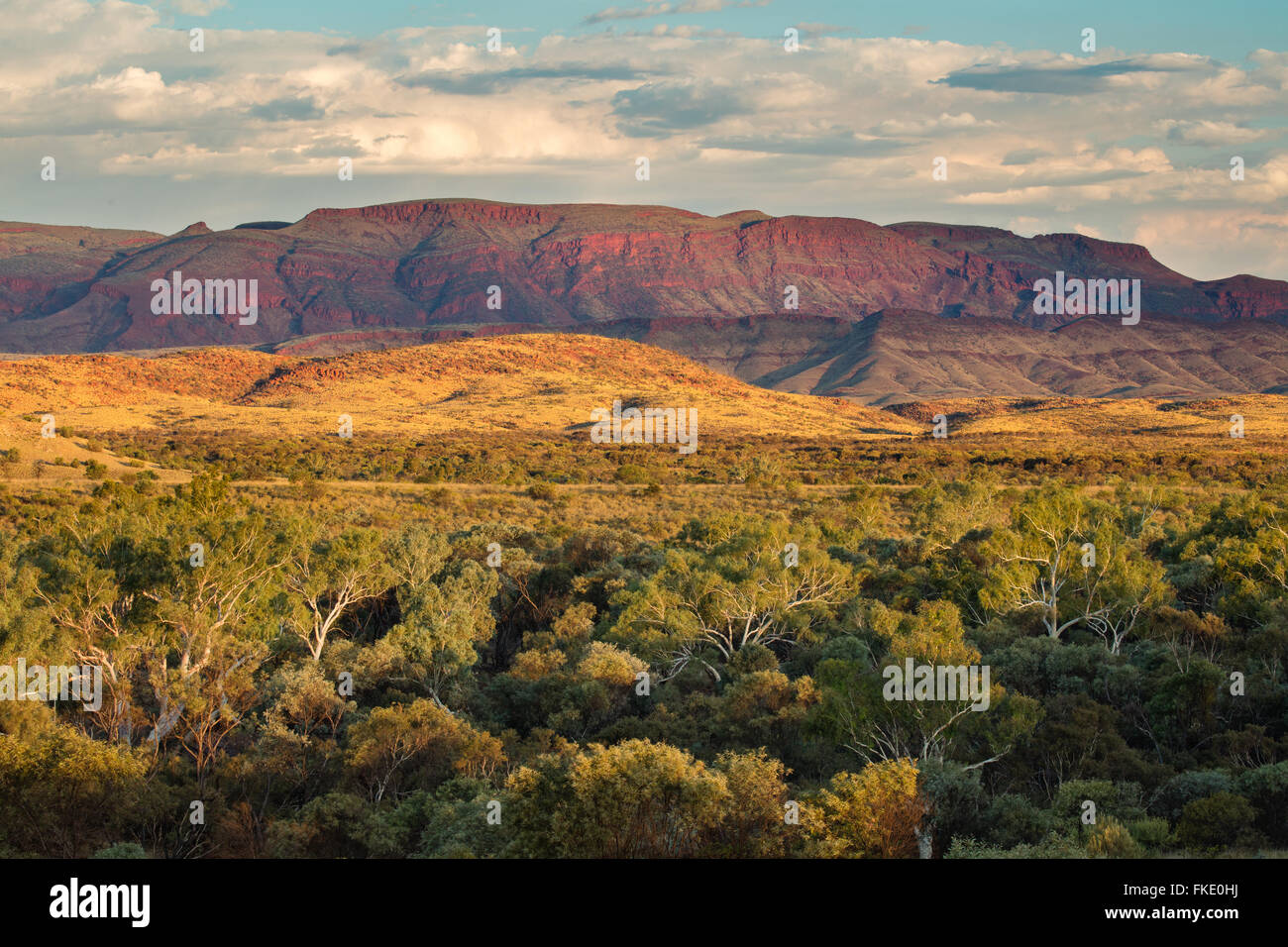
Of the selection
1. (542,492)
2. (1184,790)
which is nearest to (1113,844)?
(1184,790)

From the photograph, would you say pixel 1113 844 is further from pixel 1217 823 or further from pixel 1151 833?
pixel 1217 823

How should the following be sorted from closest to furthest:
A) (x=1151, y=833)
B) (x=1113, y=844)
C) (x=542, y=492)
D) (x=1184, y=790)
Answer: (x=1113, y=844) < (x=1151, y=833) < (x=1184, y=790) < (x=542, y=492)

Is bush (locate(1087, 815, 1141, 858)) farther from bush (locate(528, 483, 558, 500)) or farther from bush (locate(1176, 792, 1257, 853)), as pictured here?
bush (locate(528, 483, 558, 500))

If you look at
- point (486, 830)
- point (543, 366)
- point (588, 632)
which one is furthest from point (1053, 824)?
point (543, 366)

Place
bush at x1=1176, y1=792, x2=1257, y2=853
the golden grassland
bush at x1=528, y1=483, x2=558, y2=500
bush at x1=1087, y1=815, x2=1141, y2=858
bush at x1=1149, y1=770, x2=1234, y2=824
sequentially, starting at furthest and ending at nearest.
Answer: the golden grassland < bush at x1=528, y1=483, x2=558, y2=500 < bush at x1=1149, y1=770, x2=1234, y2=824 < bush at x1=1176, y1=792, x2=1257, y2=853 < bush at x1=1087, y1=815, x2=1141, y2=858

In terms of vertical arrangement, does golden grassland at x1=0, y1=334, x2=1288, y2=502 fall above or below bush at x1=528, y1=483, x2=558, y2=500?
above

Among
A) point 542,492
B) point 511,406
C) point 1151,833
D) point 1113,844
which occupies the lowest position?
point 1151,833

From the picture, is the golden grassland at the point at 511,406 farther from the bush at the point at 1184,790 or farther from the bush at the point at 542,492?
the bush at the point at 1184,790

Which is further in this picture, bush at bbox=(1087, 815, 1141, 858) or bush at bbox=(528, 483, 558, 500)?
bush at bbox=(528, 483, 558, 500)

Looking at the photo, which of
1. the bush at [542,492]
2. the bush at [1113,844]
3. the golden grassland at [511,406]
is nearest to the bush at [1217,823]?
the bush at [1113,844]

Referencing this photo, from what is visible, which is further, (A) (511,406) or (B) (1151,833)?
(A) (511,406)

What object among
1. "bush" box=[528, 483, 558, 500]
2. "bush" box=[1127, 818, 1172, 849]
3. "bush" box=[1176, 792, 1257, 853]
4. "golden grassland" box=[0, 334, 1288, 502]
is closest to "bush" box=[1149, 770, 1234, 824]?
"bush" box=[1176, 792, 1257, 853]
